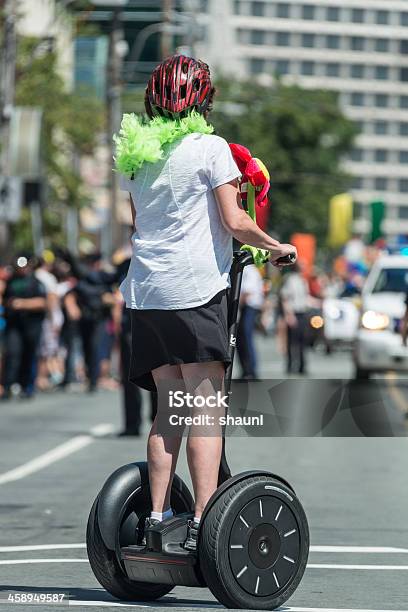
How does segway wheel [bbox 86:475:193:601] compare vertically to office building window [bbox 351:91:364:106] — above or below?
below

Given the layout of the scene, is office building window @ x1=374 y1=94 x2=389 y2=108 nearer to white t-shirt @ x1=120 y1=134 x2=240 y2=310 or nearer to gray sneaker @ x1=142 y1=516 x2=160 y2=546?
white t-shirt @ x1=120 y1=134 x2=240 y2=310

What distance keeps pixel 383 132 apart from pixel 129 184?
6569 inches

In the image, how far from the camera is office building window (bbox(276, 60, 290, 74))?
10866cm

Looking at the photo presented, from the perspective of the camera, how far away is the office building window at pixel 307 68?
99575 mm

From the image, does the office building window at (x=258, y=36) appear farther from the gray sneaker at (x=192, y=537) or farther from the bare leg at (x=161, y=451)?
the gray sneaker at (x=192, y=537)

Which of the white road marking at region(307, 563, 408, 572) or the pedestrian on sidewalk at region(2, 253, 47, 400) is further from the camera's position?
the pedestrian on sidewalk at region(2, 253, 47, 400)

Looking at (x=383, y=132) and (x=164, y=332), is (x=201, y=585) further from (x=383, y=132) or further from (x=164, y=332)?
(x=383, y=132)

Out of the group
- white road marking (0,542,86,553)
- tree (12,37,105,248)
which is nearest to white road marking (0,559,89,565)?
white road marking (0,542,86,553)

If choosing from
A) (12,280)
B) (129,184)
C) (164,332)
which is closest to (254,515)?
(164,332)

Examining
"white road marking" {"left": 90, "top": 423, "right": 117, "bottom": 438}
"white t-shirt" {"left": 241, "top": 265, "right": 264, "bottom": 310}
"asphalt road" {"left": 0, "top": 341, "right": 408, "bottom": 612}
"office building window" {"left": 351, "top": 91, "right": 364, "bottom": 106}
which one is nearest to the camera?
"asphalt road" {"left": 0, "top": 341, "right": 408, "bottom": 612}

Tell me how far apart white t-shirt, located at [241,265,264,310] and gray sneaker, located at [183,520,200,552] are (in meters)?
16.4

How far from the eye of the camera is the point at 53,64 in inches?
1501

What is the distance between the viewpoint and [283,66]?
112 m

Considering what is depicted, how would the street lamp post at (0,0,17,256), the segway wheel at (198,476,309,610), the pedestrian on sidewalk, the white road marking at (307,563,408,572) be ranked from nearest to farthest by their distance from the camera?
the segway wheel at (198,476,309,610)
the white road marking at (307,563,408,572)
the pedestrian on sidewalk
the street lamp post at (0,0,17,256)
